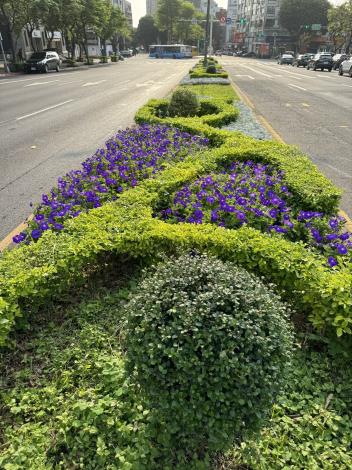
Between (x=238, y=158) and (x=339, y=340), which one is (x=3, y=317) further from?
(x=238, y=158)

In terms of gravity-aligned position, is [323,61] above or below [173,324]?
below

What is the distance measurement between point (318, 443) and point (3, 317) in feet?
7.60

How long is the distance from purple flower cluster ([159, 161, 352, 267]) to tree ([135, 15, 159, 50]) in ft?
385

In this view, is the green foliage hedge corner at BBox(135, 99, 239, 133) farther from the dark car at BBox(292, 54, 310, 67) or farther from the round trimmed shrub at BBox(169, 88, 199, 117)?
the dark car at BBox(292, 54, 310, 67)

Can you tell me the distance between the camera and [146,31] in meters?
111

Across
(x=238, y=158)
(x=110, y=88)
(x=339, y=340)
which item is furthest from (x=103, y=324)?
(x=110, y=88)

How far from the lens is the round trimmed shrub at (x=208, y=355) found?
6.21ft

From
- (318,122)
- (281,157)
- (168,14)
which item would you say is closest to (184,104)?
Result: (318,122)

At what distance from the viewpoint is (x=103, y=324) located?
3221mm

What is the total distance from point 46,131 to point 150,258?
9.27 meters

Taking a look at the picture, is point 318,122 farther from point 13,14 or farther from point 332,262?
point 13,14

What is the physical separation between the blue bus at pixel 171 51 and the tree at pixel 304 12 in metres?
25.7

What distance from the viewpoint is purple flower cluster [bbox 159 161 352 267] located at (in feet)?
13.0

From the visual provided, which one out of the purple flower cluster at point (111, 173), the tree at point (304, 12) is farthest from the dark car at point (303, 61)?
the purple flower cluster at point (111, 173)
